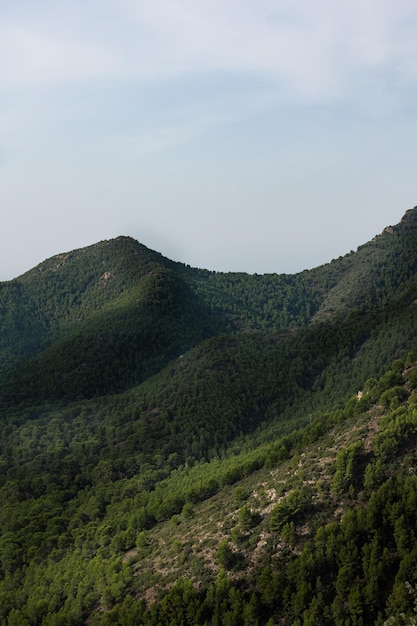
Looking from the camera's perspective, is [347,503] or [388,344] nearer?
[347,503]

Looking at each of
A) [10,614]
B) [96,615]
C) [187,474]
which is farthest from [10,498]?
[96,615]

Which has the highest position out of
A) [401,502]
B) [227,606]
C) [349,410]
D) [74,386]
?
[74,386]

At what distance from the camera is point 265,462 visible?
83.4m

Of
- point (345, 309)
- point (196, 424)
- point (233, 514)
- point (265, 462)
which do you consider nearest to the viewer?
point (233, 514)

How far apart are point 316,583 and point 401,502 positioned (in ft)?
36.8

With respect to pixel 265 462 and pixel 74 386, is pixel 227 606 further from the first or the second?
pixel 74 386

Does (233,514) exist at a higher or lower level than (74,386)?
lower

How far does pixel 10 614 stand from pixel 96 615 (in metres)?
13.4

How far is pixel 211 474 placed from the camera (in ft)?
318

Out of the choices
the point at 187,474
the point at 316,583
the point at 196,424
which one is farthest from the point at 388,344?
the point at 316,583

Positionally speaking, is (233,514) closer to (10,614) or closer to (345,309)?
(10,614)

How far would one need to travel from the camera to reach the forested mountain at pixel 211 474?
58125mm

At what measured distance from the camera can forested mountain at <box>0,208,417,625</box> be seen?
58.1m

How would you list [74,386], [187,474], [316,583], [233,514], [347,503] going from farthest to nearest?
[74,386], [187,474], [233,514], [347,503], [316,583]
